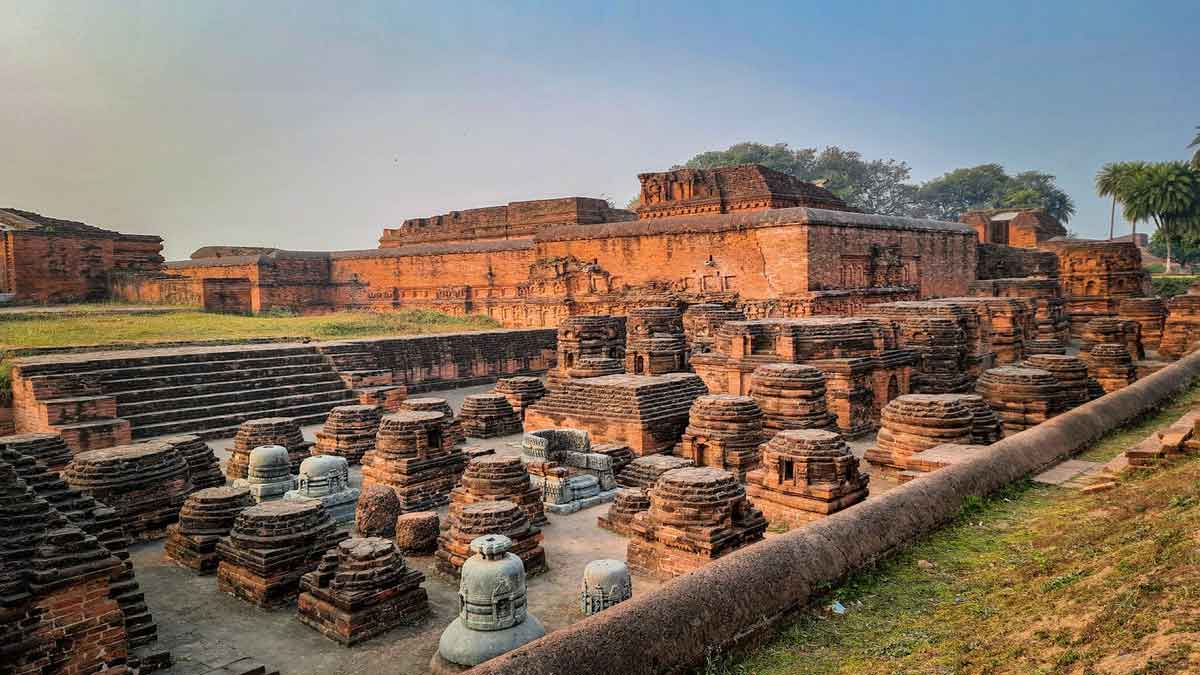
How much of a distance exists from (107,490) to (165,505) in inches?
22.8

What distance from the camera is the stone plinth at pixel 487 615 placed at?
486cm

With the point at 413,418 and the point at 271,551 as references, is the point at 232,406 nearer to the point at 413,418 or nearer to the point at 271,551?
the point at 413,418

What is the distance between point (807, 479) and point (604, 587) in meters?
2.70

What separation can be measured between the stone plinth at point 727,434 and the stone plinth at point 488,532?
326cm

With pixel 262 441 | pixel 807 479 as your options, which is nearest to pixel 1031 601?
pixel 807 479

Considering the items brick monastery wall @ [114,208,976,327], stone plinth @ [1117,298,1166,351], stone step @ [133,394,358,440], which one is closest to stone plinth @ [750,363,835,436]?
stone step @ [133,394,358,440]

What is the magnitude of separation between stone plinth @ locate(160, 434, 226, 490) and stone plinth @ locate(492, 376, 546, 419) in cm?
497

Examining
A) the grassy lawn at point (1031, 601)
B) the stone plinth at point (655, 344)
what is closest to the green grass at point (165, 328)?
the stone plinth at point (655, 344)

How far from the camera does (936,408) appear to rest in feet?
27.8

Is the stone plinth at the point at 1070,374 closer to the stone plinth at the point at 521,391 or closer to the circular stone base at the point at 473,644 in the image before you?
the stone plinth at the point at 521,391

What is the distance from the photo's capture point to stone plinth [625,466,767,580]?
6324 mm

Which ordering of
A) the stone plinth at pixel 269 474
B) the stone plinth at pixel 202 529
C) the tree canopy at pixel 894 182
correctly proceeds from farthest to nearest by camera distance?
the tree canopy at pixel 894 182 < the stone plinth at pixel 269 474 < the stone plinth at pixel 202 529

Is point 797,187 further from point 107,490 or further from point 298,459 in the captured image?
point 107,490

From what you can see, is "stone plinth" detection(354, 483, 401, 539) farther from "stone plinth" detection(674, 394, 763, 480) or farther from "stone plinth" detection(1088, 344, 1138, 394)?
"stone plinth" detection(1088, 344, 1138, 394)
